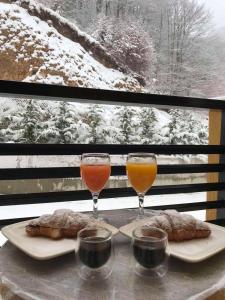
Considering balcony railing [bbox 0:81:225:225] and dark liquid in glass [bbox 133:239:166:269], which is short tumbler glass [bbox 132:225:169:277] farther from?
balcony railing [bbox 0:81:225:225]

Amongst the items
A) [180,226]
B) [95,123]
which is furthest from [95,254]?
[95,123]

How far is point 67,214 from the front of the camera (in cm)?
83

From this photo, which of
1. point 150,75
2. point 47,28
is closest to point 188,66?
point 150,75

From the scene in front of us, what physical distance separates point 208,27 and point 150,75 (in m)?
2.00

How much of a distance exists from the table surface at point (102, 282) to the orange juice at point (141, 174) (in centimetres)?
39

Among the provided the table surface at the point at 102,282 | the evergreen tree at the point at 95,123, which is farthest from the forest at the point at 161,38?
the table surface at the point at 102,282

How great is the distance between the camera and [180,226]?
809 millimetres

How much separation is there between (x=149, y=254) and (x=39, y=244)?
260 millimetres

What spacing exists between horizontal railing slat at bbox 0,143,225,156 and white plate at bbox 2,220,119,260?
0.99m

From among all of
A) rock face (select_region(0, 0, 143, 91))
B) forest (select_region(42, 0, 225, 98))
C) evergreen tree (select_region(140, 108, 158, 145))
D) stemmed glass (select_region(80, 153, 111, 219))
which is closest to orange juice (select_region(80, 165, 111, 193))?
stemmed glass (select_region(80, 153, 111, 219))

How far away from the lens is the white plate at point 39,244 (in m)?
0.70

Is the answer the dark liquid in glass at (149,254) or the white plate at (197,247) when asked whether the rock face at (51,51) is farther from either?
the dark liquid in glass at (149,254)

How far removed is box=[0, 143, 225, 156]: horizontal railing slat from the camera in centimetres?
180

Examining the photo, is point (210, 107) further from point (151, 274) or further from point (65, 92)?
point (151, 274)
